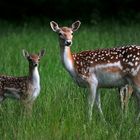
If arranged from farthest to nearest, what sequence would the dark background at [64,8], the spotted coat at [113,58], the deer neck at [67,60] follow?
the dark background at [64,8] < the deer neck at [67,60] < the spotted coat at [113,58]

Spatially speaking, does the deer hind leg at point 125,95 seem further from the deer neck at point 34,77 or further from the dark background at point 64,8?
the dark background at point 64,8

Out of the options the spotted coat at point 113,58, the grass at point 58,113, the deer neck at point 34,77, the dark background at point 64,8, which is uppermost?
the dark background at point 64,8

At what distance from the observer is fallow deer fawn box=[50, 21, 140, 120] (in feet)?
33.6

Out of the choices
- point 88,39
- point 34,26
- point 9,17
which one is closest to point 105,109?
point 88,39

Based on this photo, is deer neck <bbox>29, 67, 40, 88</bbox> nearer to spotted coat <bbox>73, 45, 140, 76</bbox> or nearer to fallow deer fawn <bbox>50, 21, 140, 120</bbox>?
fallow deer fawn <bbox>50, 21, 140, 120</bbox>

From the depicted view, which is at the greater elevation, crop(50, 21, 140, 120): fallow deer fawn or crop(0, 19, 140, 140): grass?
crop(50, 21, 140, 120): fallow deer fawn

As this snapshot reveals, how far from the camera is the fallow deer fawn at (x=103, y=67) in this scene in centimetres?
1023

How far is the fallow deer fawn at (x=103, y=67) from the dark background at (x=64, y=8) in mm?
15044

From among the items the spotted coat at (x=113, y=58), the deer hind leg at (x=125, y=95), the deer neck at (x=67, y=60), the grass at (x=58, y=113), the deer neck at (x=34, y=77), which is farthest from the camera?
the deer neck at (x=34, y=77)

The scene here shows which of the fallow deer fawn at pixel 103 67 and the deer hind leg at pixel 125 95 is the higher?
the fallow deer fawn at pixel 103 67

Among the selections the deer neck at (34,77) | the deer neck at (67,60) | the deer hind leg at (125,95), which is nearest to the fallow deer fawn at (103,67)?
the deer neck at (67,60)

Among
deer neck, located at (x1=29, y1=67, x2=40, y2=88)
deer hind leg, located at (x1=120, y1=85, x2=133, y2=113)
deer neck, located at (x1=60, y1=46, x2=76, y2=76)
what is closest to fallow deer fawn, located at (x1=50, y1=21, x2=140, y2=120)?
deer neck, located at (x1=60, y1=46, x2=76, y2=76)

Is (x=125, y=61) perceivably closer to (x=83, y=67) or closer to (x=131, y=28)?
(x=83, y=67)

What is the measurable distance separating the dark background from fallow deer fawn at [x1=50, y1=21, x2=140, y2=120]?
15.0m
